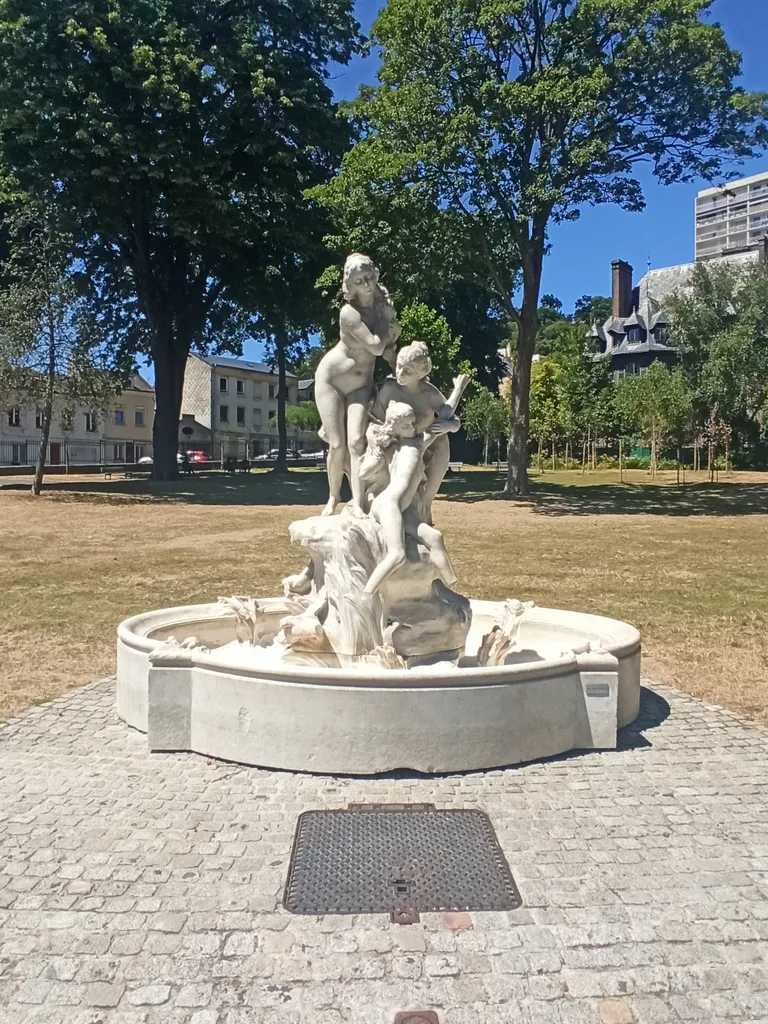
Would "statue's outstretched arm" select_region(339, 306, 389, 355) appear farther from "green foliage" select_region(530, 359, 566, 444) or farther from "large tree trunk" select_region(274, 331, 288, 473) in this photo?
"green foliage" select_region(530, 359, 566, 444)

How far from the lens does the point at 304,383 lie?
89.8 metres

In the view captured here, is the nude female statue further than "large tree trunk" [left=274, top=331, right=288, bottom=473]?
No

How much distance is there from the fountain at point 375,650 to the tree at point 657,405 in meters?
36.1

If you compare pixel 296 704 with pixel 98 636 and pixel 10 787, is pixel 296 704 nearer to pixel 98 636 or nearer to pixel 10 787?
pixel 10 787

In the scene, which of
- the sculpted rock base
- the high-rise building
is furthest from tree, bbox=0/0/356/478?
the high-rise building

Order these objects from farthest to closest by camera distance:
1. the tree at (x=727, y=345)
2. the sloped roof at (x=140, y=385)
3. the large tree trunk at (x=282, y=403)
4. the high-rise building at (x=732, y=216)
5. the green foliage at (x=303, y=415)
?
the high-rise building at (x=732, y=216) < the green foliage at (x=303, y=415) < the sloped roof at (x=140, y=385) < the large tree trunk at (x=282, y=403) < the tree at (x=727, y=345)

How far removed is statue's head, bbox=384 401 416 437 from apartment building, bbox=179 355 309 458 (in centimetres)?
6443

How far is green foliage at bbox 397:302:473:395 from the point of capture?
1303 inches

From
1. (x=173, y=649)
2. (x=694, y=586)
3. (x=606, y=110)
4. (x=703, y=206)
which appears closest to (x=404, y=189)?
(x=606, y=110)

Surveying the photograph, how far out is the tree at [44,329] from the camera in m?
27.5

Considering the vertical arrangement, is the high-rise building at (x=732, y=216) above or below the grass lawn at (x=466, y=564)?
above

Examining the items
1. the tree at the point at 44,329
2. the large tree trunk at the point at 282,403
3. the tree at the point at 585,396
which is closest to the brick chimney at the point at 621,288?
the tree at the point at 585,396

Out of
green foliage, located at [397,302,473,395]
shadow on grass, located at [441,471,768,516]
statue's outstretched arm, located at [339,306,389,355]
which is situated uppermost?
green foliage, located at [397,302,473,395]

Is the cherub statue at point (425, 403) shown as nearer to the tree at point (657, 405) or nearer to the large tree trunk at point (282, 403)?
the large tree trunk at point (282, 403)
